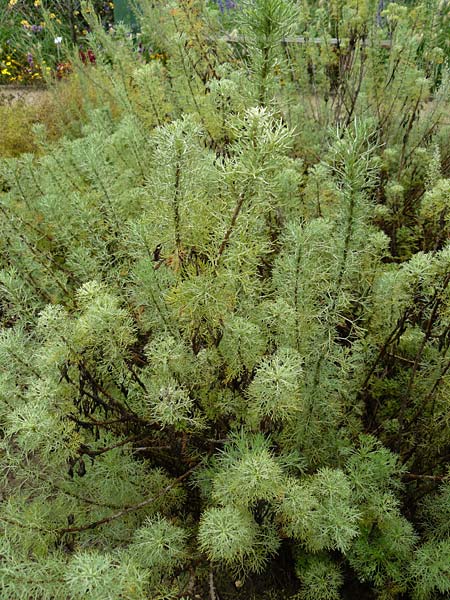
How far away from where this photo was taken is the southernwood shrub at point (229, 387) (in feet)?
4.09

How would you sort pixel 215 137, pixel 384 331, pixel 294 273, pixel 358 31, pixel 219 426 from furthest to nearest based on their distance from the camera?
pixel 358 31, pixel 215 137, pixel 384 331, pixel 219 426, pixel 294 273

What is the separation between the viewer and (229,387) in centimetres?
164

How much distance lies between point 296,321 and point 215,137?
1.09 meters

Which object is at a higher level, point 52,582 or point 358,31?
point 358,31

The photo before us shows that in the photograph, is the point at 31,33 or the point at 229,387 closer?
the point at 229,387

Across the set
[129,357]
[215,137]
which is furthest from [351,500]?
[215,137]

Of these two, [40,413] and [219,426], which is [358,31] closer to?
[219,426]

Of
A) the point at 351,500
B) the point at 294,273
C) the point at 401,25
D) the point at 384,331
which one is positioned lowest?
the point at 351,500

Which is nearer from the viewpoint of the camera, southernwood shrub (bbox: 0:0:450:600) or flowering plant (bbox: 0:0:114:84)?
southernwood shrub (bbox: 0:0:450:600)

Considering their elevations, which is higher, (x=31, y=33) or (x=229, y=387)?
(x=31, y=33)

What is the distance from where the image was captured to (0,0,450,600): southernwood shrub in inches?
49.0

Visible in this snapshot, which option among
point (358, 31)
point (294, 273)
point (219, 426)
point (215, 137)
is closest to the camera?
point (294, 273)

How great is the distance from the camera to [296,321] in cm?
150

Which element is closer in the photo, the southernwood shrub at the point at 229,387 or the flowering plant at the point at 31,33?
the southernwood shrub at the point at 229,387
